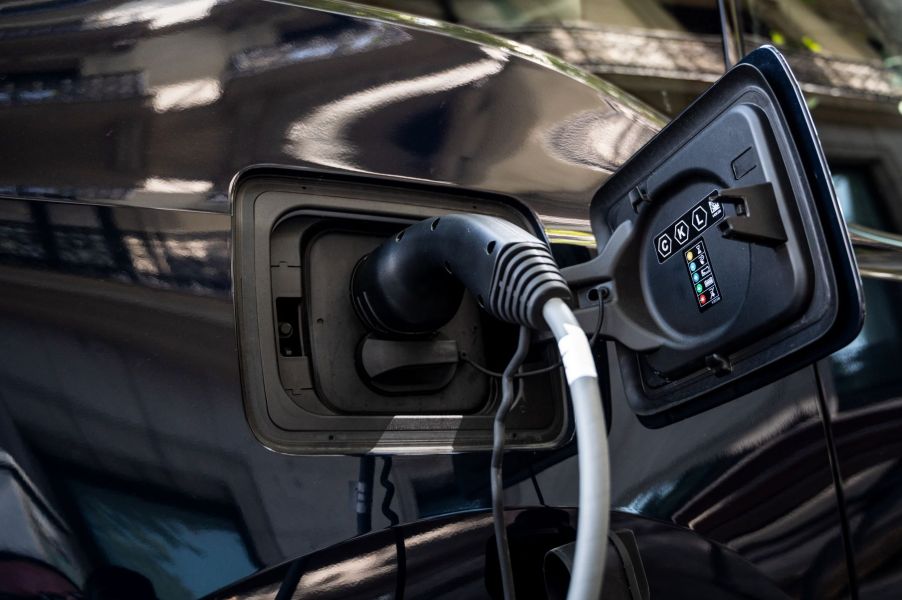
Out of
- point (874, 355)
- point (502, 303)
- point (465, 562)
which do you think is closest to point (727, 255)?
point (502, 303)

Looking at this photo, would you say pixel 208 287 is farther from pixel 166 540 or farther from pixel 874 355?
pixel 874 355

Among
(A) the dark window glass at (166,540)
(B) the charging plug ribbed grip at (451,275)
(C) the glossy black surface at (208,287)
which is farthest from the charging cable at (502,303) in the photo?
(A) the dark window glass at (166,540)

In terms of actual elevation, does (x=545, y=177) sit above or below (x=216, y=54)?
below

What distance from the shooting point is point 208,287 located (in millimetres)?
691

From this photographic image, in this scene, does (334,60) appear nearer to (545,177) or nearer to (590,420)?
(545,177)

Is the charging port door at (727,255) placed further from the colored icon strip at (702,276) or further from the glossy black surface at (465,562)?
the glossy black surface at (465,562)

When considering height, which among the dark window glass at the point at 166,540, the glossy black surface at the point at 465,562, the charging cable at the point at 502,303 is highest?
the charging cable at the point at 502,303

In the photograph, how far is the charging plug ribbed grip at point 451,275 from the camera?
616mm

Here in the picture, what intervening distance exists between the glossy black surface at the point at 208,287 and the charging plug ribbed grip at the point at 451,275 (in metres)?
0.11

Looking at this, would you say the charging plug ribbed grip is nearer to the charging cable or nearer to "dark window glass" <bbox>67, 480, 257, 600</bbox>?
the charging cable

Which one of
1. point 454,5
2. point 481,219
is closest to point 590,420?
point 481,219

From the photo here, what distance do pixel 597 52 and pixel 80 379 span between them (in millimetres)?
923

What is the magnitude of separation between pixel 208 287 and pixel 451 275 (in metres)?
0.21

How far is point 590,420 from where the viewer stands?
1.78 ft
